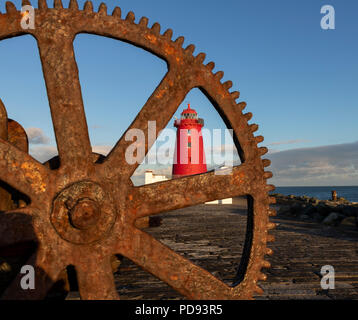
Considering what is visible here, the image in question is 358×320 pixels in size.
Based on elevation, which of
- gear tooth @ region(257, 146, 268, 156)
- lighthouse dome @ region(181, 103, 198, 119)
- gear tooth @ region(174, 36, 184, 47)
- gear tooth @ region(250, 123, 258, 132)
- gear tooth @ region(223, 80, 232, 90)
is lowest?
gear tooth @ region(257, 146, 268, 156)

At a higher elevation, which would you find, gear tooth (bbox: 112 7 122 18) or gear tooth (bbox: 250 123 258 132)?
gear tooth (bbox: 112 7 122 18)

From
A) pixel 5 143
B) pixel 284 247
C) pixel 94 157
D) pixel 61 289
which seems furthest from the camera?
pixel 284 247

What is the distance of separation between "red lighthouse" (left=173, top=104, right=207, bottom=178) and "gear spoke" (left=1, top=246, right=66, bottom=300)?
22.5 meters

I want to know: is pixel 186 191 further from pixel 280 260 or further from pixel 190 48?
pixel 280 260

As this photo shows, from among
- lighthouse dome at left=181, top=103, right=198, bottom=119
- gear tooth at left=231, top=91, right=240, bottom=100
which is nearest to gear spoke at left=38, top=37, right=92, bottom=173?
gear tooth at left=231, top=91, right=240, bottom=100

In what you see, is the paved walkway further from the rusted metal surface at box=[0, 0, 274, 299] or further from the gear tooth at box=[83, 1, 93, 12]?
the gear tooth at box=[83, 1, 93, 12]

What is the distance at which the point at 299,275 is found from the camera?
4152mm

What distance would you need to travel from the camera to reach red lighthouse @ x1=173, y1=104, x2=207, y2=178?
25188mm

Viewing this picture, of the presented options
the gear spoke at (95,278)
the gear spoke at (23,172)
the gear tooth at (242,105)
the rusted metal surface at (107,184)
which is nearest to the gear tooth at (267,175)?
the rusted metal surface at (107,184)

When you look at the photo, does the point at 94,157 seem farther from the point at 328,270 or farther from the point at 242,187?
the point at 328,270

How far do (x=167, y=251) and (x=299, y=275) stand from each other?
2.60m

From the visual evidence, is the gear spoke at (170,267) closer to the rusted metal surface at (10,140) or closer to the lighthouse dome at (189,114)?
the rusted metal surface at (10,140)

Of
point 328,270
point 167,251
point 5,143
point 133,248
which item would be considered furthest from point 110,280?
point 328,270

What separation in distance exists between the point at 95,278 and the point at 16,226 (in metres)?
0.56
